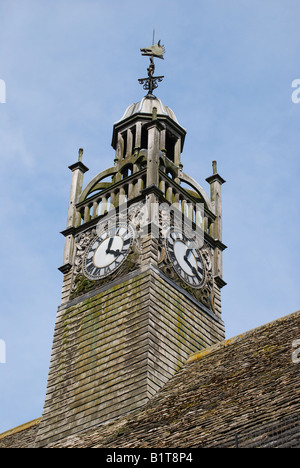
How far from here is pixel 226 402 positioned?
48.2ft

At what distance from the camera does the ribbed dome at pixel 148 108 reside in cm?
2841

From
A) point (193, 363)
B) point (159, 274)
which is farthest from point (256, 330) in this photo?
point (159, 274)

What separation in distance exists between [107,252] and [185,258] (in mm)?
2199

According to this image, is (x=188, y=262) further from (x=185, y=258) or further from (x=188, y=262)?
(x=185, y=258)

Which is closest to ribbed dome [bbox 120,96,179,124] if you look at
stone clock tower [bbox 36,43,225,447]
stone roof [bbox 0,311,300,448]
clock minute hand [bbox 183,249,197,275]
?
stone clock tower [bbox 36,43,225,447]

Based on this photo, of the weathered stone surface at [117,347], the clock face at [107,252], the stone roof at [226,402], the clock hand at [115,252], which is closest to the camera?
the stone roof at [226,402]

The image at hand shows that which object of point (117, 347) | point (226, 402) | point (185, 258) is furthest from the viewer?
point (185, 258)

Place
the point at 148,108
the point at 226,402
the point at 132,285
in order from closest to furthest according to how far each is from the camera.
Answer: the point at 226,402
the point at 132,285
the point at 148,108

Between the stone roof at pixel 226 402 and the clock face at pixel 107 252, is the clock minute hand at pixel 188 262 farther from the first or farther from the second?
the stone roof at pixel 226 402

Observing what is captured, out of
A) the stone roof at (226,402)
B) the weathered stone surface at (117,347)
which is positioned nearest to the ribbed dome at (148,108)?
the weathered stone surface at (117,347)

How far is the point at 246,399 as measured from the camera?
1424cm

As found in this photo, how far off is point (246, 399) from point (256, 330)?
4998mm

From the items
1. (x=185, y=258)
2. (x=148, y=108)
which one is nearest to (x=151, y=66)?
(x=148, y=108)

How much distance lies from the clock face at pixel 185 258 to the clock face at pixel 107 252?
1.21 m
